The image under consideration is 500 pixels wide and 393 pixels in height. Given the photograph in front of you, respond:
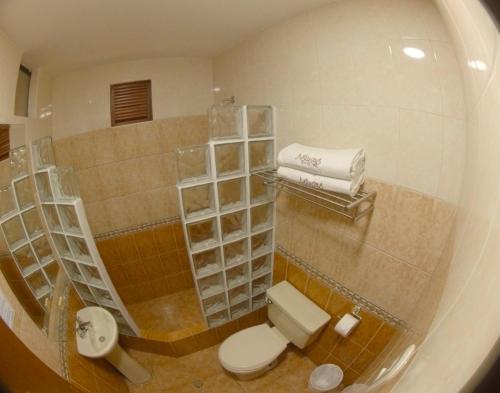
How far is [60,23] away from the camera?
54 cm

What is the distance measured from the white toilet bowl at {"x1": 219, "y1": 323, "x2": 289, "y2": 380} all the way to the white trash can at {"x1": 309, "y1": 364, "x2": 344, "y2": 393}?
0.19m

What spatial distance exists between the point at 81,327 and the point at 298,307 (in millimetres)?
935

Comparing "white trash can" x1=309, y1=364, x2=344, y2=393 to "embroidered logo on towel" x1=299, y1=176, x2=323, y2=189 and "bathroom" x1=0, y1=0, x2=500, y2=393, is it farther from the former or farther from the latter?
"embroidered logo on towel" x1=299, y1=176, x2=323, y2=189

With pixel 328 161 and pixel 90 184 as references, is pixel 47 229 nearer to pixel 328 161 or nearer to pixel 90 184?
pixel 90 184

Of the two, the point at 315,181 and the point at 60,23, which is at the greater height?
the point at 60,23

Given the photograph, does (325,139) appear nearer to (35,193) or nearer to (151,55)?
(151,55)

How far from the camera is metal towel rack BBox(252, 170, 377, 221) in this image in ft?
2.45

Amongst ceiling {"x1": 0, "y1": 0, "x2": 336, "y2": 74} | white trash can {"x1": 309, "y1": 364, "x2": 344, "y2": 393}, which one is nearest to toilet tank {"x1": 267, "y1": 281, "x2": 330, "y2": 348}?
white trash can {"x1": 309, "y1": 364, "x2": 344, "y2": 393}

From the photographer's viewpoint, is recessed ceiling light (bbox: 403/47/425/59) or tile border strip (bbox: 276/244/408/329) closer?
recessed ceiling light (bbox: 403/47/425/59)

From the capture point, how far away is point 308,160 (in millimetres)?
794

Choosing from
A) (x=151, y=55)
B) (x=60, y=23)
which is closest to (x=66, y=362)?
(x=60, y=23)

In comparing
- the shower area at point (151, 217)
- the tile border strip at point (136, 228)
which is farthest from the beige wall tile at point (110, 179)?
the tile border strip at point (136, 228)

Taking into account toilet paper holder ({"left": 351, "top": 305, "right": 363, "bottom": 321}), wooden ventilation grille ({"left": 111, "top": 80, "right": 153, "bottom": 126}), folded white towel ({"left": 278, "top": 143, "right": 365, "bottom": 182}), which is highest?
wooden ventilation grille ({"left": 111, "top": 80, "right": 153, "bottom": 126})

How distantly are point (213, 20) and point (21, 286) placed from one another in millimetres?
872
